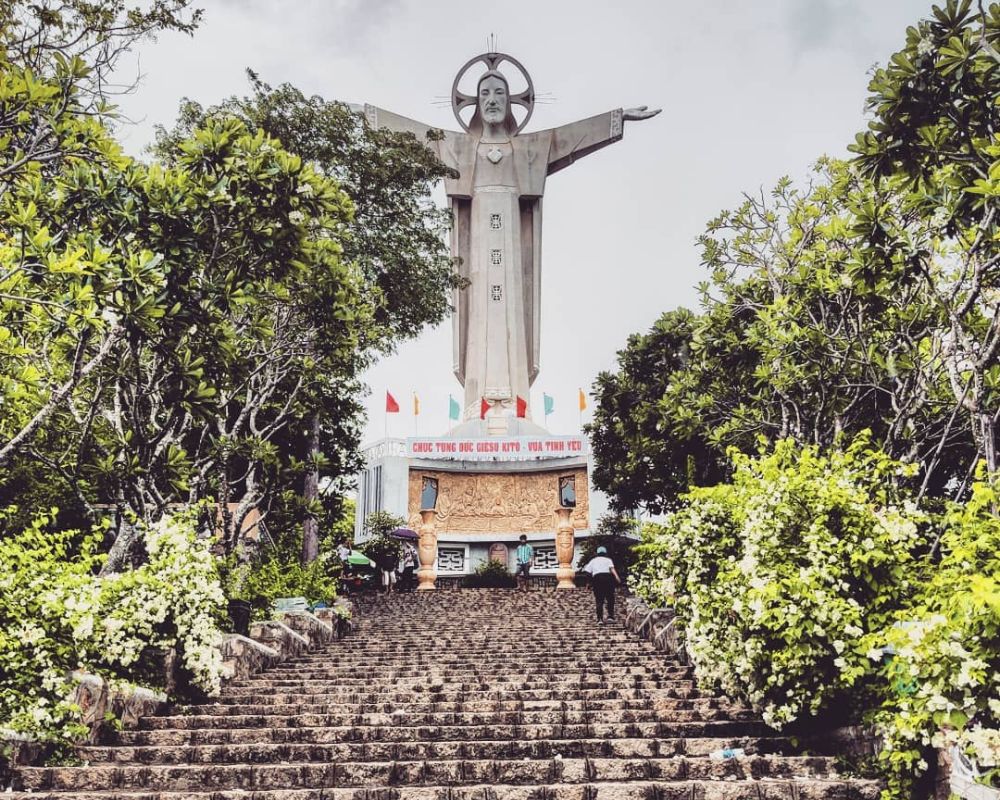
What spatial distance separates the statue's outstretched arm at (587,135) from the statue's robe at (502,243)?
0.03m

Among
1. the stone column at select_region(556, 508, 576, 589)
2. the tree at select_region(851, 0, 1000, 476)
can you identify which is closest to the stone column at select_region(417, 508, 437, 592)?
the stone column at select_region(556, 508, 576, 589)

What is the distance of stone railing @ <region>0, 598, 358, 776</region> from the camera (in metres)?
5.94

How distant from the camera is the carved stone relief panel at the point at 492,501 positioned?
25.4 metres

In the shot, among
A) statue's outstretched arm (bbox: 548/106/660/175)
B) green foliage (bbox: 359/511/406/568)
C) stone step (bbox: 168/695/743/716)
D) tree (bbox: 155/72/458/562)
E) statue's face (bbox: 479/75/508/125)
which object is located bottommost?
stone step (bbox: 168/695/743/716)

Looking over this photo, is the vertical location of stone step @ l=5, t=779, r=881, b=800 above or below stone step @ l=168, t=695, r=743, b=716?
below

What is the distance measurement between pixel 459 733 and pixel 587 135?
2555 centimetres

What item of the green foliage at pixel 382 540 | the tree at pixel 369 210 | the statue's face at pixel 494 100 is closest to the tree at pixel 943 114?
the tree at pixel 369 210

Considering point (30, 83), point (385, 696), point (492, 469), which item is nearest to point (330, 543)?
point (492, 469)

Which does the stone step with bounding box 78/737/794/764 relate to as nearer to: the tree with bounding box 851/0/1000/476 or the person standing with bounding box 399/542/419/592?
the tree with bounding box 851/0/1000/476

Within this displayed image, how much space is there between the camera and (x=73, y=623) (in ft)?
19.0

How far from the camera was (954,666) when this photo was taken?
161 inches

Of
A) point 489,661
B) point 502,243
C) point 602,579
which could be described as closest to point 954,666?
point 489,661

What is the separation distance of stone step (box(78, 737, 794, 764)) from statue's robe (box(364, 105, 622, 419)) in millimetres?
22265

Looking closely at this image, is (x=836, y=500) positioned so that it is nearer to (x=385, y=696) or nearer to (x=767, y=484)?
(x=767, y=484)
